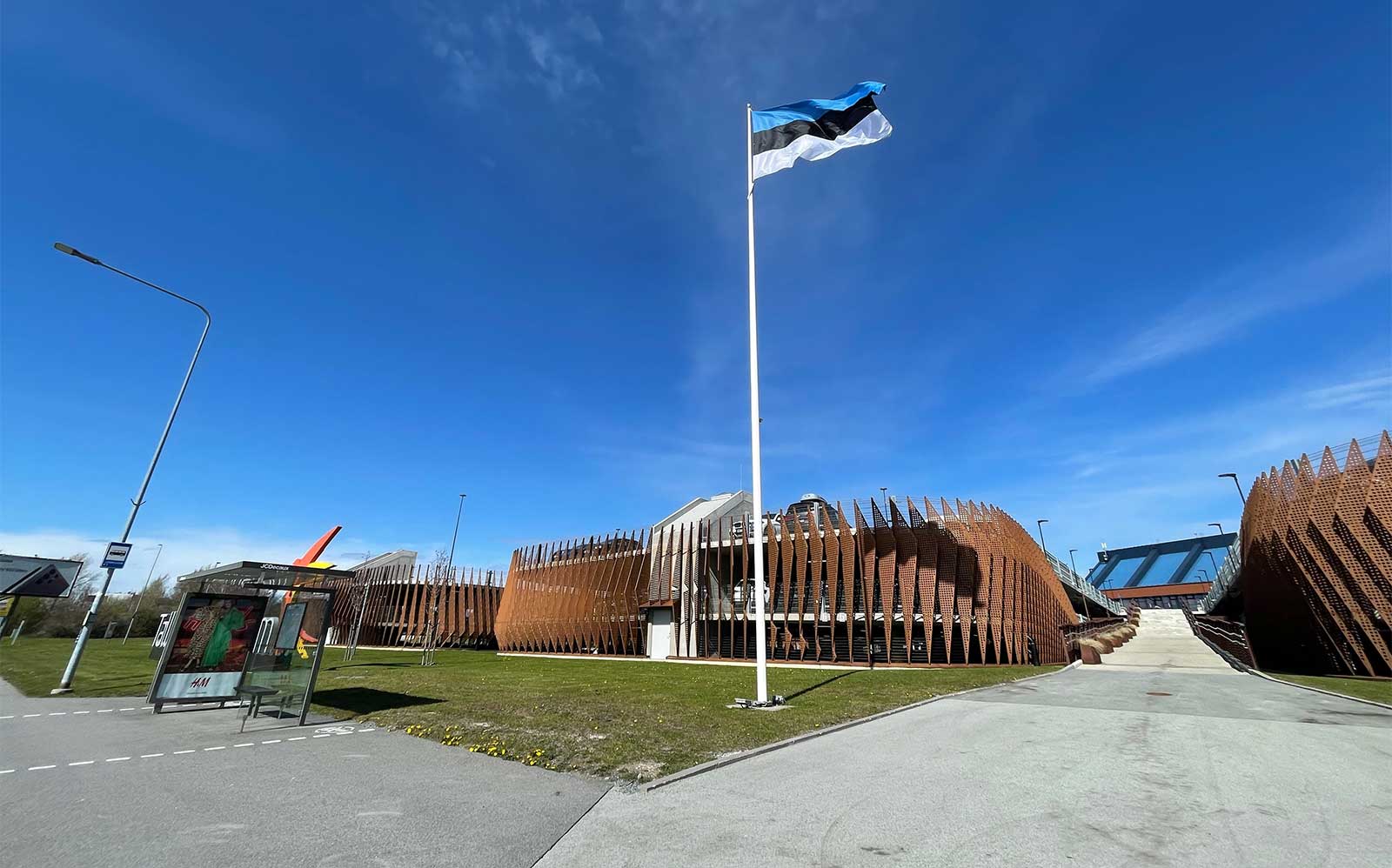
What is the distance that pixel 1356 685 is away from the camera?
57.6ft

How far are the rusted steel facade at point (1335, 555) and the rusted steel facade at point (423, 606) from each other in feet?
176

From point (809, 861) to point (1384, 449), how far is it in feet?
91.5

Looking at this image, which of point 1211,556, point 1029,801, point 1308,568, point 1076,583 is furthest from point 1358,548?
point 1211,556

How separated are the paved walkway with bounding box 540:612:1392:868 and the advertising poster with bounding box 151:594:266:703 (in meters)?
12.3

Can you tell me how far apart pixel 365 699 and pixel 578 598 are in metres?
27.6

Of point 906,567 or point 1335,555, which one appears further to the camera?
point 906,567

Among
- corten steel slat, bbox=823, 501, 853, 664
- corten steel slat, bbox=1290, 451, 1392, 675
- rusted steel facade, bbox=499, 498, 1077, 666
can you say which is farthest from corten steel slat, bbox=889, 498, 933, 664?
corten steel slat, bbox=1290, 451, 1392, 675

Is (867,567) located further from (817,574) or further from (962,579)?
(962,579)

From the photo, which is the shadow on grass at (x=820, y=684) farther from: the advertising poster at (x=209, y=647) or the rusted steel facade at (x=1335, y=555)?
the rusted steel facade at (x=1335, y=555)

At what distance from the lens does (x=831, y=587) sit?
2977cm

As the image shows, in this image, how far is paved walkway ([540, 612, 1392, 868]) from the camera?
463 cm

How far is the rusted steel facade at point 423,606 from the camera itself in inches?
2077

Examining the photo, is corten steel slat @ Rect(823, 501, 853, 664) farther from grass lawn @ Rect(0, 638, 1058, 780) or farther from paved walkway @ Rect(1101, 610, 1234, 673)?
paved walkway @ Rect(1101, 610, 1234, 673)

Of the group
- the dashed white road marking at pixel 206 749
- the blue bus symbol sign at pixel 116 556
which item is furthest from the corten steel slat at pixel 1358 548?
the blue bus symbol sign at pixel 116 556
